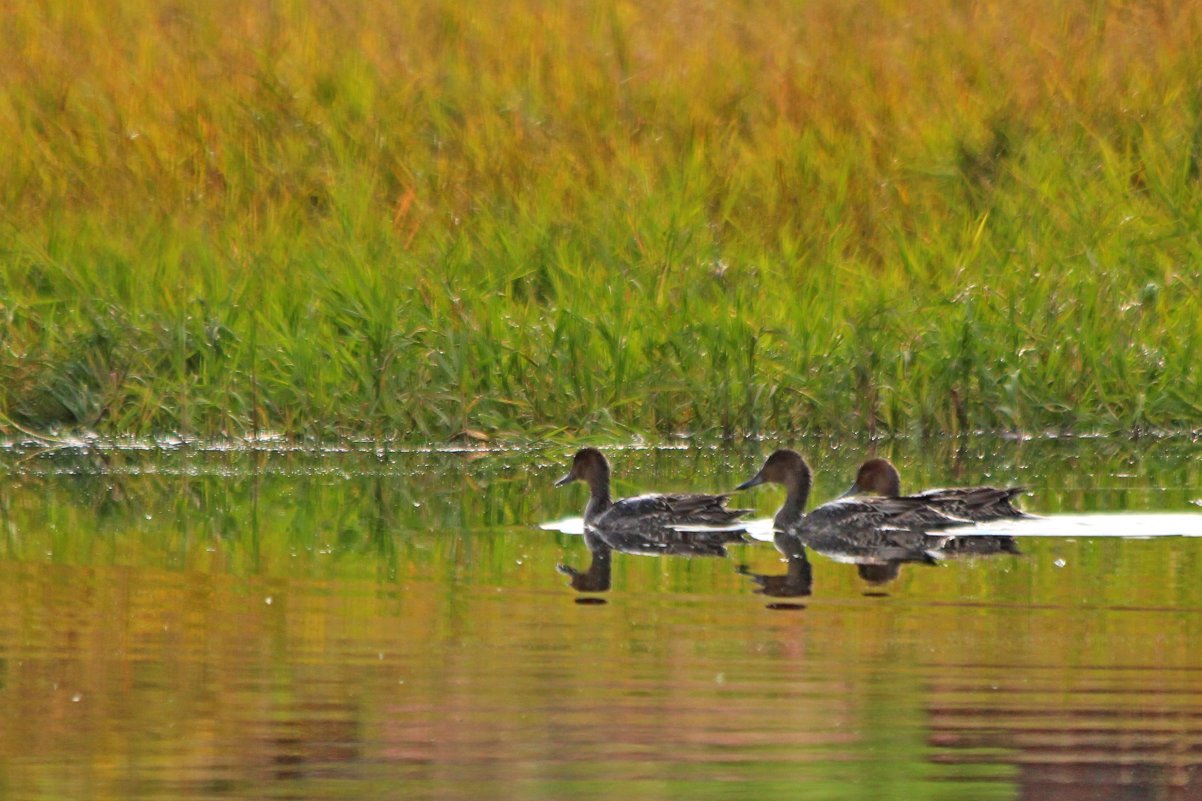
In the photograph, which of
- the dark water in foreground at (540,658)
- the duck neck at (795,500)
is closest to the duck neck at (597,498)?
the dark water in foreground at (540,658)

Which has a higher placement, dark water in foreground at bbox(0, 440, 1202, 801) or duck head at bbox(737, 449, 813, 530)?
duck head at bbox(737, 449, 813, 530)

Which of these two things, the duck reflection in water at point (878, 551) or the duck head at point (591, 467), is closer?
the duck reflection in water at point (878, 551)

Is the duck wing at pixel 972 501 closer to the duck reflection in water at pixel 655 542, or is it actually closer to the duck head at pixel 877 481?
the duck head at pixel 877 481

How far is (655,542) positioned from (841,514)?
826mm

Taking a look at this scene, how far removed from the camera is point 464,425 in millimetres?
13445

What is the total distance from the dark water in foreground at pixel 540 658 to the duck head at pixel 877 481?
2.17 feet

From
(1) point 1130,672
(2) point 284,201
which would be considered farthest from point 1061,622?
(2) point 284,201

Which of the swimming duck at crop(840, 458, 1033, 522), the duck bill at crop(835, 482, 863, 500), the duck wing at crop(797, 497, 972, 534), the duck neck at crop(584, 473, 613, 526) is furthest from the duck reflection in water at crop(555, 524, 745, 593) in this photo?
the swimming duck at crop(840, 458, 1033, 522)

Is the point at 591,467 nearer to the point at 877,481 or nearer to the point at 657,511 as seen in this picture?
the point at 657,511

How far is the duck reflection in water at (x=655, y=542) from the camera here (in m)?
10.2

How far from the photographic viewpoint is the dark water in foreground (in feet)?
19.5

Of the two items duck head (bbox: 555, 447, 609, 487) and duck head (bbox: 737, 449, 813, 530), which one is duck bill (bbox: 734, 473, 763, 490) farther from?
duck head (bbox: 555, 447, 609, 487)

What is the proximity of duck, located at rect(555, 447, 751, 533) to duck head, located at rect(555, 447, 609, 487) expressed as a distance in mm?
25

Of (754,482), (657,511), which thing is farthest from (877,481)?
(657,511)
